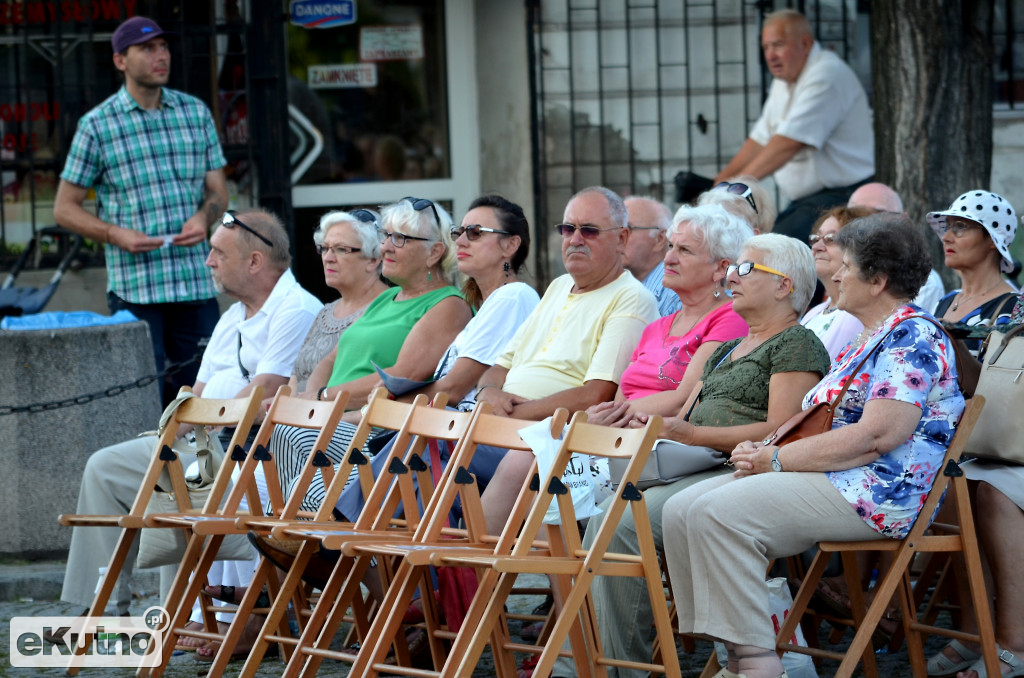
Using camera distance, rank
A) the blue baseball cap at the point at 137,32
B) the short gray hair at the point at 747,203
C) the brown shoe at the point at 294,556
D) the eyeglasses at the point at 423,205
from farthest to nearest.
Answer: the blue baseball cap at the point at 137,32 → the eyeglasses at the point at 423,205 → the short gray hair at the point at 747,203 → the brown shoe at the point at 294,556

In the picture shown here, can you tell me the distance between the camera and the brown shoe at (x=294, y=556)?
4973 millimetres

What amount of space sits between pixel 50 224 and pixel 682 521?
6.26 m

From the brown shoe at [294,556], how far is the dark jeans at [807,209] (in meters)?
3.32

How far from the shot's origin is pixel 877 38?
23.7 ft

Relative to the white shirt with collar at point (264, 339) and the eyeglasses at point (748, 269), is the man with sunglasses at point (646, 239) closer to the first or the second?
the eyeglasses at point (748, 269)

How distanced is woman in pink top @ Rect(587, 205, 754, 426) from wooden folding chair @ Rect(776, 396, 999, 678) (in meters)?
0.88

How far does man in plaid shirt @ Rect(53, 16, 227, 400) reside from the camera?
7863mm

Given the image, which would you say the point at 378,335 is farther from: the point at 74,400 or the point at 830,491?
the point at 830,491

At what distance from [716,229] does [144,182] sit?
3835 millimetres

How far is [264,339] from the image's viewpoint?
262 inches

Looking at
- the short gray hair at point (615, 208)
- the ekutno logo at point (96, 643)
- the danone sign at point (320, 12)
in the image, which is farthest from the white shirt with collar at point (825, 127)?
the ekutno logo at point (96, 643)

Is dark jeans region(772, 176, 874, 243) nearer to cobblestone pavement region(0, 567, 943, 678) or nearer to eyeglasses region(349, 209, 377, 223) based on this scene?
eyeglasses region(349, 209, 377, 223)

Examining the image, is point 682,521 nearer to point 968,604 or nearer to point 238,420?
point 968,604

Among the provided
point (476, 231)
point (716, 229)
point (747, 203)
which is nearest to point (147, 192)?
point (476, 231)
